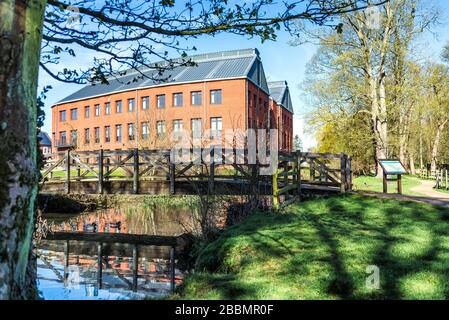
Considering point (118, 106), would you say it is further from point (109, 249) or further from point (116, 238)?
point (109, 249)

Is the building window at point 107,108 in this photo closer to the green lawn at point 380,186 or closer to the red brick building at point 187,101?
the red brick building at point 187,101

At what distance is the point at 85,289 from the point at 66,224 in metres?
8.32

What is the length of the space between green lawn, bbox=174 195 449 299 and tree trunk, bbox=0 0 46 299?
7.75 feet

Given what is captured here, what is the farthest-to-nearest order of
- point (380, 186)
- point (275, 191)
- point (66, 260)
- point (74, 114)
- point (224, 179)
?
point (74, 114) → point (380, 186) → point (224, 179) → point (275, 191) → point (66, 260)

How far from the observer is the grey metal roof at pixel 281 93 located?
5150 centimetres

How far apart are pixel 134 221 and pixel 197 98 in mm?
23857

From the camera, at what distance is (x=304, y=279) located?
15.3ft

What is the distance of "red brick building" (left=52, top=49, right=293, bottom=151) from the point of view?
3528cm

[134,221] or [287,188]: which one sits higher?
[287,188]

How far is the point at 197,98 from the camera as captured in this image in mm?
37250

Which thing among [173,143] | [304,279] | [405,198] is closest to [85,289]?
[304,279]

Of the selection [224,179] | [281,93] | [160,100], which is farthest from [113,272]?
[281,93]

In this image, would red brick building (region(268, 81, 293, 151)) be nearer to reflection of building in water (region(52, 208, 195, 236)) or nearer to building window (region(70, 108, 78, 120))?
building window (region(70, 108, 78, 120))

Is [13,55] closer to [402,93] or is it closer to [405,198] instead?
[405,198]
